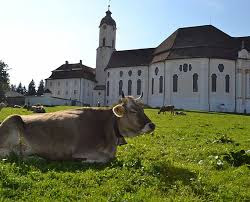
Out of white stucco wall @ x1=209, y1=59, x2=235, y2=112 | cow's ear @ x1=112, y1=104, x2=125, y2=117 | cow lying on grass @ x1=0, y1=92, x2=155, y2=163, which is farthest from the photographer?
white stucco wall @ x1=209, y1=59, x2=235, y2=112

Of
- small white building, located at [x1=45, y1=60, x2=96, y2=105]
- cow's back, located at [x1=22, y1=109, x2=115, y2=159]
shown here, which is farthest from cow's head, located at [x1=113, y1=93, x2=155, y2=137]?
small white building, located at [x1=45, y1=60, x2=96, y2=105]

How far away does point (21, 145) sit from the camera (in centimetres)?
890

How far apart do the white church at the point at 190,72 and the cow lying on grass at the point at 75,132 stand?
60.3 m

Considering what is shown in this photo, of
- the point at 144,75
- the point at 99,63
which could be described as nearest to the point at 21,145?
the point at 144,75

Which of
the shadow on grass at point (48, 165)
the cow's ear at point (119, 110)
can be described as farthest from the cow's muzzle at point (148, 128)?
the shadow on grass at point (48, 165)

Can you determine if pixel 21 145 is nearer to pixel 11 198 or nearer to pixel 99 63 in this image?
pixel 11 198

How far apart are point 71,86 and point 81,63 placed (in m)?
9.80

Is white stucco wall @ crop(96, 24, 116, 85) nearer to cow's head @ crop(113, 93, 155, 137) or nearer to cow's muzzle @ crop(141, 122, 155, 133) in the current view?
cow's head @ crop(113, 93, 155, 137)

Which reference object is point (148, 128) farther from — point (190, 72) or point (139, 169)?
point (190, 72)

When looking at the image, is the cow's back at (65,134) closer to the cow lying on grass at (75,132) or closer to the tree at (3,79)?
the cow lying on grass at (75,132)

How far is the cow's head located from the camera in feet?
30.6

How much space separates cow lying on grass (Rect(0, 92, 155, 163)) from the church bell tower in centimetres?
8271

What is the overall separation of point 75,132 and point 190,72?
6316cm

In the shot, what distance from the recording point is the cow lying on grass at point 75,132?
8.84 meters
